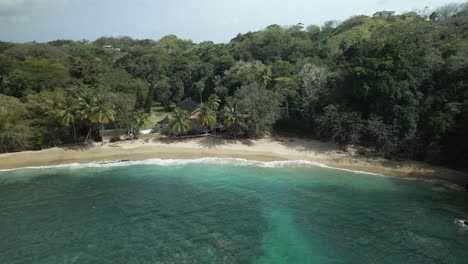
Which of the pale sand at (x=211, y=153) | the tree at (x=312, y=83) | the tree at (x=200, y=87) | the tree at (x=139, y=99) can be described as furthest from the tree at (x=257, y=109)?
the tree at (x=139, y=99)

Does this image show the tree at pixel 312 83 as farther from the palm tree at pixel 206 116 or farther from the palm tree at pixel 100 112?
the palm tree at pixel 100 112

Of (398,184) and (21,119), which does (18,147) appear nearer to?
(21,119)

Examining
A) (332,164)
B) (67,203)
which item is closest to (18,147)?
(67,203)

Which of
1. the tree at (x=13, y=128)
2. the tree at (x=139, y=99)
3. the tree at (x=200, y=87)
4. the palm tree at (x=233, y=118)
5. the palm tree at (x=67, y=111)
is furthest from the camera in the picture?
the tree at (x=200, y=87)

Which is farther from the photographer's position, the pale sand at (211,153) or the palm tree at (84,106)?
the palm tree at (84,106)

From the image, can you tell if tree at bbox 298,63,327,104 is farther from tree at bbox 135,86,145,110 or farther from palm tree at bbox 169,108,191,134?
tree at bbox 135,86,145,110

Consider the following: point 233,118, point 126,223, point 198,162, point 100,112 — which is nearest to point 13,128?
point 100,112
